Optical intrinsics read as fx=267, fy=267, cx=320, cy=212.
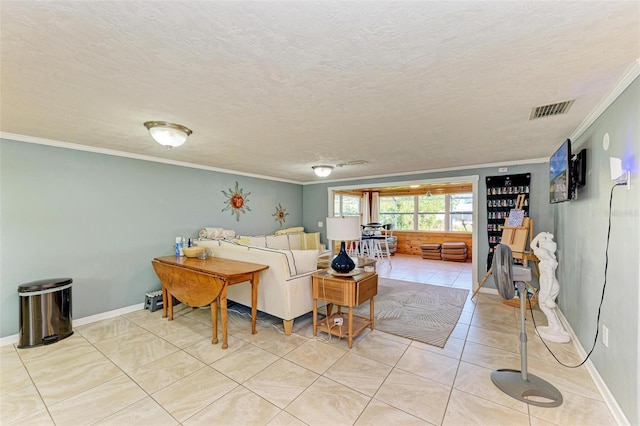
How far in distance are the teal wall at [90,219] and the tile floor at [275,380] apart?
56 cm

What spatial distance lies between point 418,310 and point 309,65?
330 cm

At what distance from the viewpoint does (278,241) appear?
5398 millimetres

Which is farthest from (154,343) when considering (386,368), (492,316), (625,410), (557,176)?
(557,176)

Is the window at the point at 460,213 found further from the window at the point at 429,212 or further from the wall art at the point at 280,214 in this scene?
the wall art at the point at 280,214

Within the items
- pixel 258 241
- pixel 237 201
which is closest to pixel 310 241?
pixel 258 241

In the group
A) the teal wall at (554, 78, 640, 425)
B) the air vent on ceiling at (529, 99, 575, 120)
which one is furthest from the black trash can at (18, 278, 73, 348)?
the air vent on ceiling at (529, 99, 575, 120)

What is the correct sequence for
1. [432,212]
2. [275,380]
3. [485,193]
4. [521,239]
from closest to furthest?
[275,380] → [521,239] → [485,193] → [432,212]

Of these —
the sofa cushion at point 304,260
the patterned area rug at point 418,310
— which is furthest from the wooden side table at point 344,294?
the patterned area rug at point 418,310

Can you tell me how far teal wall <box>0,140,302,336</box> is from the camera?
2758 millimetres

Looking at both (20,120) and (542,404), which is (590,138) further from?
(20,120)

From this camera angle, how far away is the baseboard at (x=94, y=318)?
107 inches

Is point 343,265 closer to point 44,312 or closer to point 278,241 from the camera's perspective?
point 278,241

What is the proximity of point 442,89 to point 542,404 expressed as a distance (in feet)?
7.23

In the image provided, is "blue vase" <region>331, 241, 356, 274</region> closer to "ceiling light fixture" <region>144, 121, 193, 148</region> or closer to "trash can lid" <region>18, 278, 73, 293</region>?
"ceiling light fixture" <region>144, 121, 193, 148</region>
